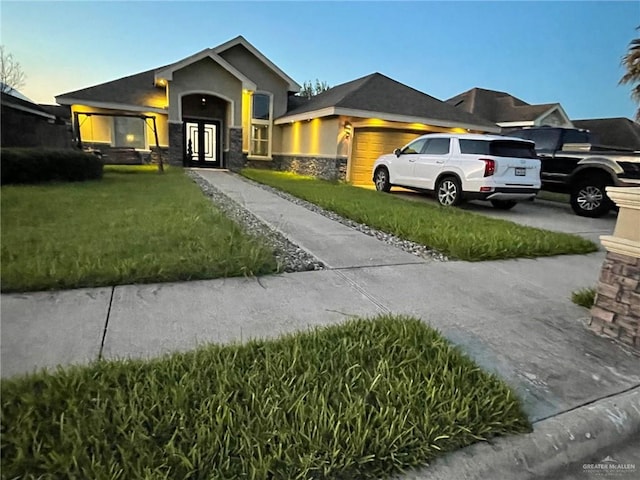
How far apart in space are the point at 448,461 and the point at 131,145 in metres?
18.0

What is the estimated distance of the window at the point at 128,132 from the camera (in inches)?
631

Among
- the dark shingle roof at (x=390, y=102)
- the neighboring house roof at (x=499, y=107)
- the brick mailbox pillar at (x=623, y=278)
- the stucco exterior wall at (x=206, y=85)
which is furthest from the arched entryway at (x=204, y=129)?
the brick mailbox pillar at (x=623, y=278)

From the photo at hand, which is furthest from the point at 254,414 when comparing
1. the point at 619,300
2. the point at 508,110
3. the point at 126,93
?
the point at 508,110

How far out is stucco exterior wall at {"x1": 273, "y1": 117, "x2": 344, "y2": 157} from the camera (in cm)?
1449

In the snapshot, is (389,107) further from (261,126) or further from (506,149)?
(261,126)

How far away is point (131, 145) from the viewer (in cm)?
1638

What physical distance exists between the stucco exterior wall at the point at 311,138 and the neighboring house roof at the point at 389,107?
0.52m

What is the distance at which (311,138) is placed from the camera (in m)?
16.2

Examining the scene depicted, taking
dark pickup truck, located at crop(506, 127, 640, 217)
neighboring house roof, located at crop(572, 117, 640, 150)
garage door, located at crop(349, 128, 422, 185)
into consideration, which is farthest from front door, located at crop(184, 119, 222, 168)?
neighboring house roof, located at crop(572, 117, 640, 150)

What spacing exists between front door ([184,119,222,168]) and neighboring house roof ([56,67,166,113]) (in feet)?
6.61

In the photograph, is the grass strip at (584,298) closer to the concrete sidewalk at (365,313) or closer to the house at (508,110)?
the concrete sidewalk at (365,313)

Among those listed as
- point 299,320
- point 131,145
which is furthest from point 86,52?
point 299,320

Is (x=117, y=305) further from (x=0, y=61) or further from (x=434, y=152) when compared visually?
(x=0, y=61)

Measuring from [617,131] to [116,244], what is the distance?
3326 centimetres
